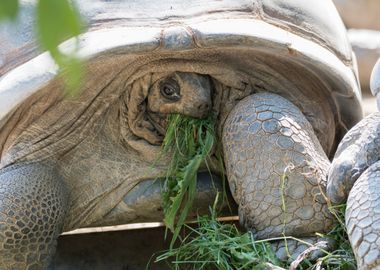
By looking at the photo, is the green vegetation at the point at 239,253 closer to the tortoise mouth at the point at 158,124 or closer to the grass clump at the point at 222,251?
the grass clump at the point at 222,251

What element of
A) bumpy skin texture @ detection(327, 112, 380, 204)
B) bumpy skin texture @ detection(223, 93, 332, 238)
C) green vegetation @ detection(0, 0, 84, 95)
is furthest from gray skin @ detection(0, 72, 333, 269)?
green vegetation @ detection(0, 0, 84, 95)

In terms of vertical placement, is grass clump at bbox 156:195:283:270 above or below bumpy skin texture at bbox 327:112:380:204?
below

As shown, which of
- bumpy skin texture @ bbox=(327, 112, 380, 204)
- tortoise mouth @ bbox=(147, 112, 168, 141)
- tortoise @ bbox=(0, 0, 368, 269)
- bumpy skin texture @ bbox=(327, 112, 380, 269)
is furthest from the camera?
tortoise mouth @ bbox=(147, 112, 168, 141)

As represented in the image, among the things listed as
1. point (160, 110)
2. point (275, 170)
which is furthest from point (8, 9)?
point (160, 110)

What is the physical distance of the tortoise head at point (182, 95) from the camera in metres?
3.00

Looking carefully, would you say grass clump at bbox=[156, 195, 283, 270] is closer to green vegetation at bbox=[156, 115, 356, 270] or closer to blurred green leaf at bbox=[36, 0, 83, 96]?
green vegetation at bbox=[156, 115, 356, 270]

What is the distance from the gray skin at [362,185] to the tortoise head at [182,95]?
0.76 metres

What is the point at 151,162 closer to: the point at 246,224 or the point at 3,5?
the point at 246,224

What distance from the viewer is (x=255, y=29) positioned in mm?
2932

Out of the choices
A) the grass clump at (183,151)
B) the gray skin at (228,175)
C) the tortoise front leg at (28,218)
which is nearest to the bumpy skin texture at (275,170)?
the gray skin at (228,175)

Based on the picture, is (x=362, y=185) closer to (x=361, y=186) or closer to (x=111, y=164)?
(x=361, y=186)

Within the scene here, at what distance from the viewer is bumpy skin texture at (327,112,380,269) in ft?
6.31

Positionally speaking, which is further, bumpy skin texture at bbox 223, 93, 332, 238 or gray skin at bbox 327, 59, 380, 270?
bumpy skin texture at bbox 223, 93, 332, 238

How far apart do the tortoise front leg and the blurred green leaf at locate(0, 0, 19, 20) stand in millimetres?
2449
